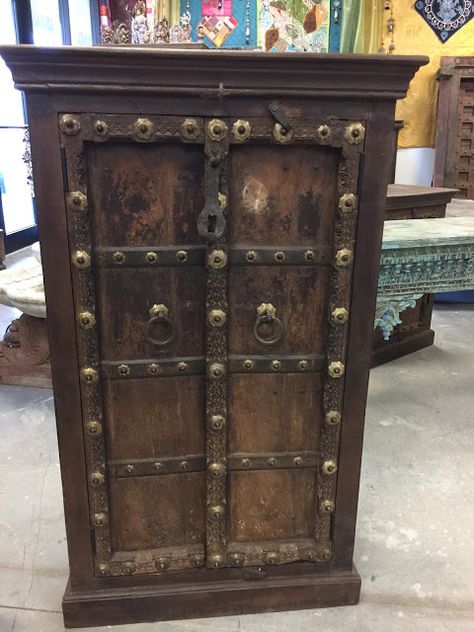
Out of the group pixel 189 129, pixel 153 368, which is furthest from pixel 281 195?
pixel 153 368

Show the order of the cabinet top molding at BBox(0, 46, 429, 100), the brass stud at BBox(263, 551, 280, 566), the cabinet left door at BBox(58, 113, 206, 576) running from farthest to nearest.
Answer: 1. the brass stud at BBox(263, 551, 280, 566)
2. the cabinet left door at BBox(58, 113, 206, 576)
3. the cabinet top molding at BBox(0, 46, 429, 100)

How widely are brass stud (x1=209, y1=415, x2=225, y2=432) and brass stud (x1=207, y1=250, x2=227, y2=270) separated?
365 mm

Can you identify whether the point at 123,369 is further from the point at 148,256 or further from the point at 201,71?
the point at 201,71

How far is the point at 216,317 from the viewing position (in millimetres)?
1251

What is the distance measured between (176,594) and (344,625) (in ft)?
1.44

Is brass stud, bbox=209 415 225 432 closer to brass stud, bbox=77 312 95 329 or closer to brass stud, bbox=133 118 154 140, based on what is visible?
brass stud, bbox=77 312 95 329

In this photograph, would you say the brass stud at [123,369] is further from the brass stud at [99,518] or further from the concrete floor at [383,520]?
the concrete floor at [383,520]

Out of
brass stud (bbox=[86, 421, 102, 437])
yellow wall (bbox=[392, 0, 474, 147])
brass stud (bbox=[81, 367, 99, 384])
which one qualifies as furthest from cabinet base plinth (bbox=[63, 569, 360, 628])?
yellow wall (bbox=[392, 0, 474, 147])

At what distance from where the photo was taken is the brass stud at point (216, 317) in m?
1.25

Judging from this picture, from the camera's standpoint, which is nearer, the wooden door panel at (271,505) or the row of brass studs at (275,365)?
the row of brass studs at (275,365)

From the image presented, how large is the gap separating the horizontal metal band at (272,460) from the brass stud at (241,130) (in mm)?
751

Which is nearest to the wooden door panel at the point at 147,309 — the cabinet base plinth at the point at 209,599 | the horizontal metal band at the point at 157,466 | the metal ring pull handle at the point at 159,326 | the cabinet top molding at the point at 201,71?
the metal ring pull handle at the point at 159,326

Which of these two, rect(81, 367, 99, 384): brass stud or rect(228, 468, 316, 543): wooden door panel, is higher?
rect(81, 367, 99, 384): brass stud

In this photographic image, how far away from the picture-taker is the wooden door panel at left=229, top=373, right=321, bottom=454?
53.1 inches
